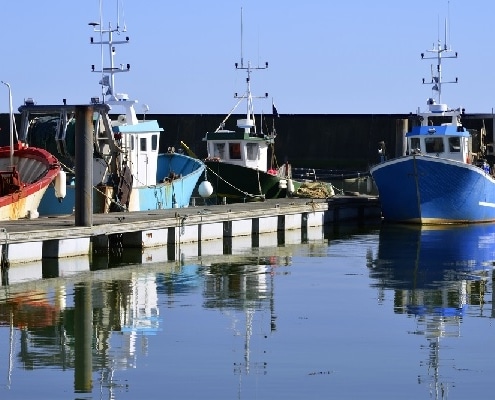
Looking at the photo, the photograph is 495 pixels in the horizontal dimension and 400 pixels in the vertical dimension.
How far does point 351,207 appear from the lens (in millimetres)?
39688

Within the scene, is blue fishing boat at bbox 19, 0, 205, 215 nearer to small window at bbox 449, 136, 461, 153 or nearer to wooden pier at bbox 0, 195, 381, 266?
wooden pier at bbox 0, 195, 381, 266

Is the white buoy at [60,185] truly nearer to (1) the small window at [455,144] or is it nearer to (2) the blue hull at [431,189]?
(2) the blue hull at [431,189]

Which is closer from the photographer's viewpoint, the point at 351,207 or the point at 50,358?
the point at 50,358

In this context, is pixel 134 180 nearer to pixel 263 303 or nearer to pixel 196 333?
pixel 263 303

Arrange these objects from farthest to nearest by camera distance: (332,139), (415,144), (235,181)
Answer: (332,139)
(415,144)
(235,181)

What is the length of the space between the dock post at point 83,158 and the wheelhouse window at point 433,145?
16064 millimetres

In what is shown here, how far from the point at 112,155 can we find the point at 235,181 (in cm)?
802

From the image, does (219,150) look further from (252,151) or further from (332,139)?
(332,139)

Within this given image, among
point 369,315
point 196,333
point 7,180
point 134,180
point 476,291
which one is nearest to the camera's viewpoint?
point 196,333

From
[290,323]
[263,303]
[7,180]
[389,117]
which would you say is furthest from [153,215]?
[389,117]

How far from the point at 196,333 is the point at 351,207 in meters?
22.7

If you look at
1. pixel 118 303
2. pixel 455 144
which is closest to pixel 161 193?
pixel 455 144

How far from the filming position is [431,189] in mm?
36406

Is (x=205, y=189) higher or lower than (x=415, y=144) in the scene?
lower
